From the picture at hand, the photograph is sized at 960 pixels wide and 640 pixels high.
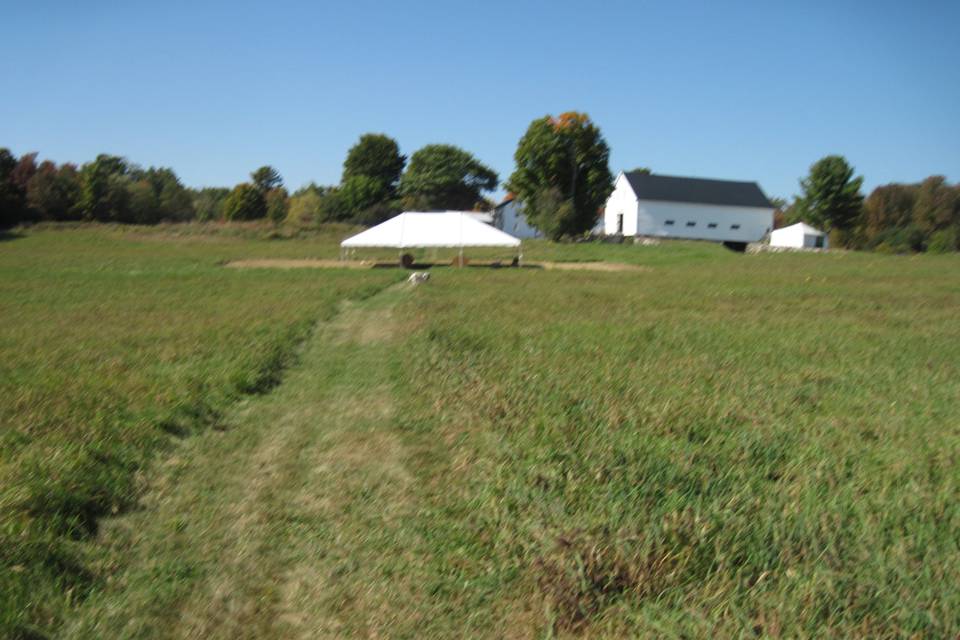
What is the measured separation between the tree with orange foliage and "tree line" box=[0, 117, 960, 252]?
0.08 meters

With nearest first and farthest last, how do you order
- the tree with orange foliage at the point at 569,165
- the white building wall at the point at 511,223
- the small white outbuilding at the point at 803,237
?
the tree with orange foliage at the point at 569,165 < the small white outbuilding at the point at 803,237 < the white building wall at the point at 511,223

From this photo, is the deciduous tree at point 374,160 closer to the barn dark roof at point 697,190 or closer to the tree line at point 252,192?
the tree line at point 252,192

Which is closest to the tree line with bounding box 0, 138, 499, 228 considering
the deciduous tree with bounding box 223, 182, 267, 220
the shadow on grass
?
the deciduous tree with bounding box 223, 182, 267, 220

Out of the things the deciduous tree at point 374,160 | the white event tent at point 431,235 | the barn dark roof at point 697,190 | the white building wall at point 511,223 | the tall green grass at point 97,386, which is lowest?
the tall green grass at point 97,386

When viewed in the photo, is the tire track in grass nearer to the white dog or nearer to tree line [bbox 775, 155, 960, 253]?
the white dog

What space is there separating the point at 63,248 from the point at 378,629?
5010 centimetres

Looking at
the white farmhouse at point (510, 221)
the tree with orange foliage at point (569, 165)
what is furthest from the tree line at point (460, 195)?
the white farmhouse at point (510, 221)

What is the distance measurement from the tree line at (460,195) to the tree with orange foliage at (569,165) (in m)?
0.08

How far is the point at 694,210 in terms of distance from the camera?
5916cm

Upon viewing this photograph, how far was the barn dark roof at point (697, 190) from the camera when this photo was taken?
2325 inches

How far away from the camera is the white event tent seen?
33.9m

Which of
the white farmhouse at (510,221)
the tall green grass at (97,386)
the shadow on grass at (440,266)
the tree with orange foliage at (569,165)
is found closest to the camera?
the tall green grass at (97,386)

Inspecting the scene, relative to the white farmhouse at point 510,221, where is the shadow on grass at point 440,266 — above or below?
below

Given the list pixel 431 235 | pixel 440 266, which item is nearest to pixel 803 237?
pixel 440 266
